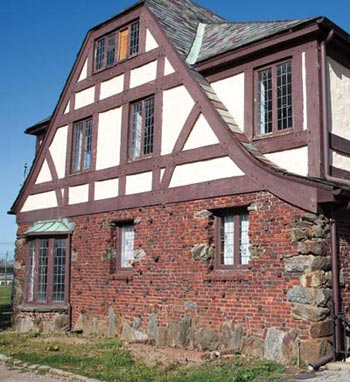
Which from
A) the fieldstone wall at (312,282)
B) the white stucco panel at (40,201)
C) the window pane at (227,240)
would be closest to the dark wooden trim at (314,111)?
the fieldstone wall at (312,282)

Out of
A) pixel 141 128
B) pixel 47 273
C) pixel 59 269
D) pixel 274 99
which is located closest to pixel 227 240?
pixel 274 99

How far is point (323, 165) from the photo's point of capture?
1029 cm

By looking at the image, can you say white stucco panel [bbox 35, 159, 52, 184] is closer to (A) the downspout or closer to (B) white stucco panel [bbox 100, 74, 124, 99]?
(B) white stucco panel [bbox 100, 74, 124, 99]

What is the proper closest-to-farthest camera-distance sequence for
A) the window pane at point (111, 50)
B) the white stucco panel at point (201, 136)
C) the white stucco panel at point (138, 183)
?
the white stucco panel at point (201, 136) → the white stucco panel at point (138, 183) → the window pane at point (111, 50)

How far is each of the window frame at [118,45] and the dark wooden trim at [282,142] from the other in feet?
16.1

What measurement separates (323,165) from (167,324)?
4.90 meters

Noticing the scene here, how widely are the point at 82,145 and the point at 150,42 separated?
3.72 meters

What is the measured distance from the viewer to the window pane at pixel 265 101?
1148cm

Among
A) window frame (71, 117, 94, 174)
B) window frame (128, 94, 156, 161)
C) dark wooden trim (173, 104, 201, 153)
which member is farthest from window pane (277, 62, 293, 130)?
window frame (71, 117, 94, 174)

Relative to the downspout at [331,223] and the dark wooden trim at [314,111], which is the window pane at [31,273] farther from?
the downspout at [331,223]

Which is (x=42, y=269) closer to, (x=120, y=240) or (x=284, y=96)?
(x=120, y=240)

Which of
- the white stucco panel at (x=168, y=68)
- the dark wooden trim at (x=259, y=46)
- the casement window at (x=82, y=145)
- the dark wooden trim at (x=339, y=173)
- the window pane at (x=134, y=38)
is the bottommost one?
the dark wooden trim at (x=339, y=173)

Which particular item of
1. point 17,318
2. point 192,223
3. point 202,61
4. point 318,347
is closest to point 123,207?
point 192,223

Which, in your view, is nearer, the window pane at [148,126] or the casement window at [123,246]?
the window pane at [148,126]
